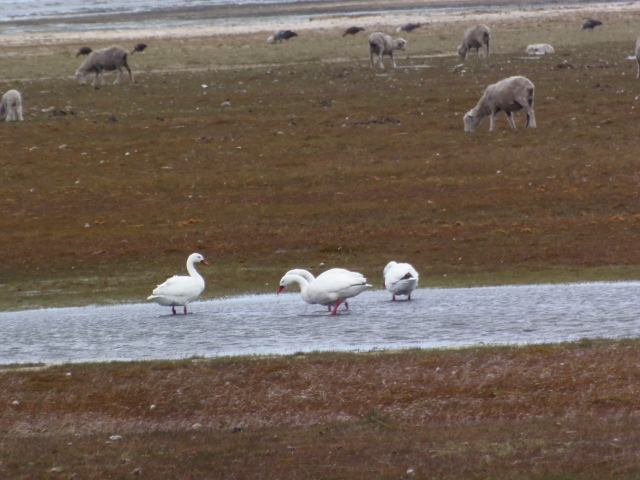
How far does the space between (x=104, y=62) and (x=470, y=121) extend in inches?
932

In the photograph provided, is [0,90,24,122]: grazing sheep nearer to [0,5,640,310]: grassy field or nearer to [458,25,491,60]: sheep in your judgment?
[0,5,640,310]: grassy field

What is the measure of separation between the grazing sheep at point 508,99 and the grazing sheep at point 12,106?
16.9 metres

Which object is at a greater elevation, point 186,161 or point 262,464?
point 186,161

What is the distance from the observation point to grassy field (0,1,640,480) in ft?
30.0

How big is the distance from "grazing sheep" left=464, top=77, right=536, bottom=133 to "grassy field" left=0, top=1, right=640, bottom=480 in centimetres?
68

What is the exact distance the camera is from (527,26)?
7725 cm

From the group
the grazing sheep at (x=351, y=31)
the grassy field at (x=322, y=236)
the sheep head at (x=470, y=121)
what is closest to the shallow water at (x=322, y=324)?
the grassy field at (x=322, y=236)

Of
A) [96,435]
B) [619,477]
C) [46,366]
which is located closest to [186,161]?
[46,366]

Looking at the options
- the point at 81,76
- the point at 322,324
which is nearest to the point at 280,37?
the point at 81,76

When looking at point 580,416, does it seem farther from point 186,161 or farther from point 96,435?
point 186,161

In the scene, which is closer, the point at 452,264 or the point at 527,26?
the point at 452,264

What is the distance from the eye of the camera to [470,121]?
33.4 meters

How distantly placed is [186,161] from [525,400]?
22669 millimetres

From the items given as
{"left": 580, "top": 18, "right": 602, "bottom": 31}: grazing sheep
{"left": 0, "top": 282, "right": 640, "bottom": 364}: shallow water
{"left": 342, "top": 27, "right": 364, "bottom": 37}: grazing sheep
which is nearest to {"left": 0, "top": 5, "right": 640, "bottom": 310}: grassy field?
{"left": 0, "top": 282, "right": 640, "bottom": 364}: shallow water
